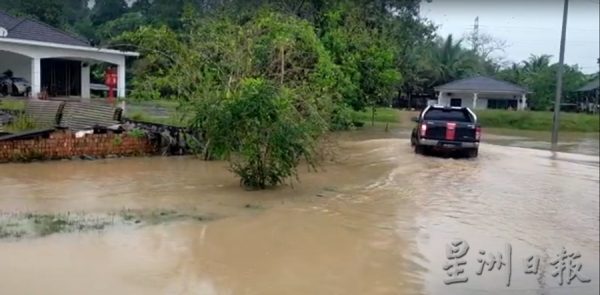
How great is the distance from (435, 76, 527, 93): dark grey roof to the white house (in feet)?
76.5

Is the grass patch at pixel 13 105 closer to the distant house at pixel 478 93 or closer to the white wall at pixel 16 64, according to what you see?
the white wall at pixel 16 64

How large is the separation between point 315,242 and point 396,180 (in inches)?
243

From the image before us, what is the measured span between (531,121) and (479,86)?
34.6 metres

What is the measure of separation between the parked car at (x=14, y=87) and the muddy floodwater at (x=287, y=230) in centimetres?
1793

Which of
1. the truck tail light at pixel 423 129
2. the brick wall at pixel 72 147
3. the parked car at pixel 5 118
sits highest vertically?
the truck tail light at pixel 423 129

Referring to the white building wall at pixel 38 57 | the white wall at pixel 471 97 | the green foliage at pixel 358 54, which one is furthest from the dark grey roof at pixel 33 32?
the white wall at pixel 471 97

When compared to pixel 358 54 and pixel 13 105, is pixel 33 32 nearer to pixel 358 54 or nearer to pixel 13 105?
pixel 13 105

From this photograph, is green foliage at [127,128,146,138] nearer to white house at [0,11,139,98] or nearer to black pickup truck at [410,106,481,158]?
black pickup truck at [410,106,481,158]

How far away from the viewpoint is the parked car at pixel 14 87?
3006 cm

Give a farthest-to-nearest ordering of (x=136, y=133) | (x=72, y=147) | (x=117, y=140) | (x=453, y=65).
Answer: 1. (x=453, y=65)
2. (x=136, y=133)
3. (x=117, y=140)
4. (x=72, y=147)

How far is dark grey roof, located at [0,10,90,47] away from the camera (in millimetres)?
29475

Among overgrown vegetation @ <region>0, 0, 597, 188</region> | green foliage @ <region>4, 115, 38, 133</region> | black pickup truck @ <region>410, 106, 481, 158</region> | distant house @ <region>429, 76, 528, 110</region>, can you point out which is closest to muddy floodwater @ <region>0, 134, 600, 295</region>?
overgrown vegetation @ <region>0, 0, 597, 188</region>

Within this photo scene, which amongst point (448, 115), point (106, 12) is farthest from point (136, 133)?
point (106, 12)

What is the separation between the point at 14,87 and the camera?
30328 mm
